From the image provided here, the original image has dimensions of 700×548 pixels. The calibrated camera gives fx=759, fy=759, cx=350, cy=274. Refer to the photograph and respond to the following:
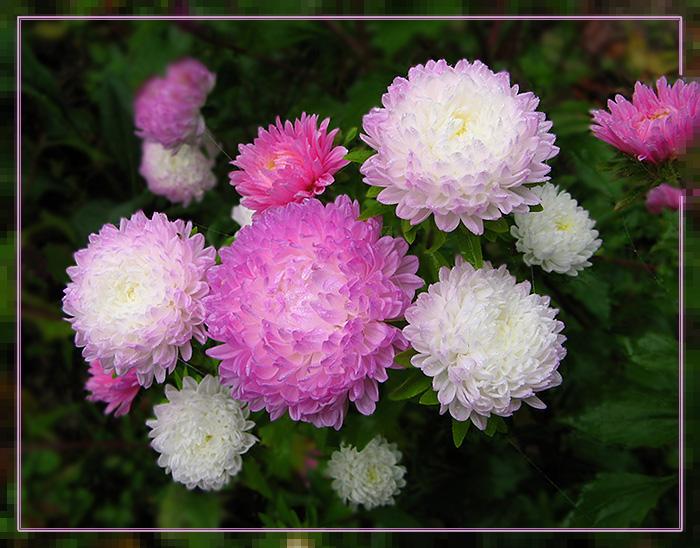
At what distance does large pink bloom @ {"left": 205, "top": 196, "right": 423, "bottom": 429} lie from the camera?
2.07 ft

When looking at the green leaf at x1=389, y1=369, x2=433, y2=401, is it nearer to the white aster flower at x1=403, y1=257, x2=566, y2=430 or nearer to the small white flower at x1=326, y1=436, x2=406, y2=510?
the white aster flower at x1=403, y1=257, x2=566, y2=430

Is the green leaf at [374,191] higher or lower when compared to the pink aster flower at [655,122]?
lower

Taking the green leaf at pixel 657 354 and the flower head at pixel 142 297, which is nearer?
the flower head at pixel 142 297

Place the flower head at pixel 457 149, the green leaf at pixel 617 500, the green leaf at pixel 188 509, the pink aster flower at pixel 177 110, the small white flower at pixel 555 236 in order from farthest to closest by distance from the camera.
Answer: the green leaf at pixel 188 509 → the pink aster flower at pixel 177 110 → the green leaf at pixel 617 500 → the small white flower at pixel 555 236 → the flower head at pixel 457 149

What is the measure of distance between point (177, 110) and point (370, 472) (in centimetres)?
58

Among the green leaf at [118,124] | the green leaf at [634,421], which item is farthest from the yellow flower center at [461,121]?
the green leaf at [118,124]

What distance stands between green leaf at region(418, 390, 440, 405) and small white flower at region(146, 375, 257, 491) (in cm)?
20

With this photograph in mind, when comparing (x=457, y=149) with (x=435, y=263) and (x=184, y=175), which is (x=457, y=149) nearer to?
(x=435, y=263)

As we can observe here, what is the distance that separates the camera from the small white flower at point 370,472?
841 mm

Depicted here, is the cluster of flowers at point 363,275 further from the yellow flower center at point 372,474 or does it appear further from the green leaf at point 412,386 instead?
the yellow flower center at point 372,474

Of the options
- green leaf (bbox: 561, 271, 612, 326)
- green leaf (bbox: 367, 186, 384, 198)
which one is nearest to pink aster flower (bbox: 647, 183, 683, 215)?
green leaf (bbox: 561, 271, 612, 326)

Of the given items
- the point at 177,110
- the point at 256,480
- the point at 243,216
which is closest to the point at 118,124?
the point at 177,110

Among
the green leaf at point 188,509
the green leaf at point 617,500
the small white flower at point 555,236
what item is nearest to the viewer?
the small white flower at point 555,236

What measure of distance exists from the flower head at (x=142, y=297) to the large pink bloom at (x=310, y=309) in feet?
0.13
